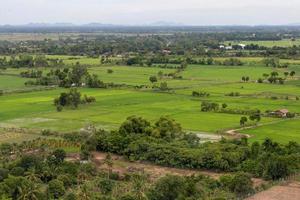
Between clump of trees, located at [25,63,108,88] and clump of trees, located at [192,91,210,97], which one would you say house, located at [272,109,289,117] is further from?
clump of trees, located at [25,63,108,88]

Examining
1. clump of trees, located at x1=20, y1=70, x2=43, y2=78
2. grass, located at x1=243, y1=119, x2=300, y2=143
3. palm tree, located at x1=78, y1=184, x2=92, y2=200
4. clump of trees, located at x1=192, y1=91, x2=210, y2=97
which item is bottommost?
clump of trees, located at x1=20, y1=70, x2=43, y2=78

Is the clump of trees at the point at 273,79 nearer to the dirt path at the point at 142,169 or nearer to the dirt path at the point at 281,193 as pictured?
the dirt path at the point at 142,169

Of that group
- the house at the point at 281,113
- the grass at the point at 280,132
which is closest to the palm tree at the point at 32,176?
the grass at the point at 280,132

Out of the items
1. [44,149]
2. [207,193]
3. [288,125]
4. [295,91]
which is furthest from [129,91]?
[207,193]

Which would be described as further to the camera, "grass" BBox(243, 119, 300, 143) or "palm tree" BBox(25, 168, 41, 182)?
"grass" BBox(243, 119, 300, 143)

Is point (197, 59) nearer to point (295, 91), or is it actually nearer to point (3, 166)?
point (295, 91)

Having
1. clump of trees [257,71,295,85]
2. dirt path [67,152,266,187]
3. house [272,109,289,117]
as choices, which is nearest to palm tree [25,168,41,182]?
dirt path [67,152,266,187]
